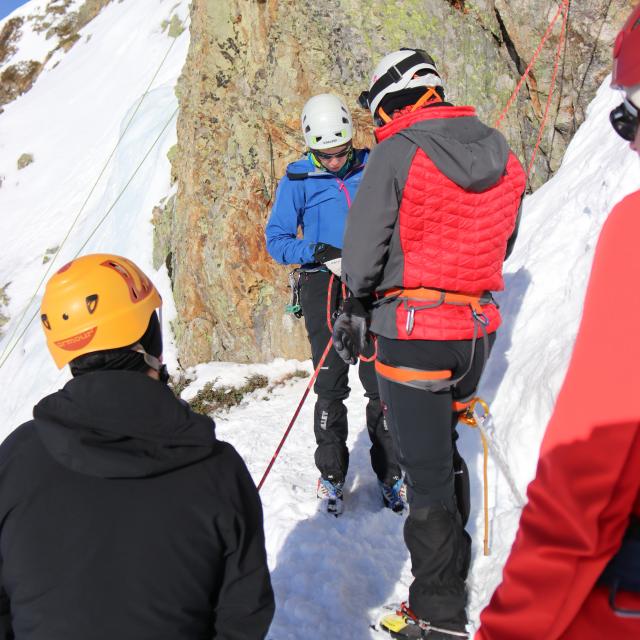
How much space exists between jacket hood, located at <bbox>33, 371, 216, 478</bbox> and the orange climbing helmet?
238mm

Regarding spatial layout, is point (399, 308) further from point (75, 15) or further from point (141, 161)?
point (75, 15)

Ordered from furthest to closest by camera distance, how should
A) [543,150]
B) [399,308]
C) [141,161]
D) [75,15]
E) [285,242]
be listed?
[75,15] → [141,161] → [543,150] → [285,242] → [399,308]

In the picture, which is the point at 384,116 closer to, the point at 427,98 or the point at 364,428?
the point at 427,98

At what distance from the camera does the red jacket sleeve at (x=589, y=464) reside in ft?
3.40

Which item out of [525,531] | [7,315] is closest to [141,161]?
[7,315]

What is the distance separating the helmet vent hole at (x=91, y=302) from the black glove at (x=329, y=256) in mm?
2376

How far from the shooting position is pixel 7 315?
1784cm

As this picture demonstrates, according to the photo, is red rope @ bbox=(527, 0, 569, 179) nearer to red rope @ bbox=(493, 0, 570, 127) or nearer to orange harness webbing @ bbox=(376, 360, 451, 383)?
red rope @ bbox=(493, 0, 570, 127)

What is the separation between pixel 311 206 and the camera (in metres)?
4.58

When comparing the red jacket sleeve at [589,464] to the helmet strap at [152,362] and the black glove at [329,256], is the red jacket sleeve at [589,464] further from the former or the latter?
the black glove at [329,256]

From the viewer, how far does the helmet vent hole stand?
2027 millimetres

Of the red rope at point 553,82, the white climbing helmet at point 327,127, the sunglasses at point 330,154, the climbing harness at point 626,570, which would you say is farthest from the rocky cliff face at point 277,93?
the climbing harness at point 626,570

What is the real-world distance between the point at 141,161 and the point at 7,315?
605 centimetres

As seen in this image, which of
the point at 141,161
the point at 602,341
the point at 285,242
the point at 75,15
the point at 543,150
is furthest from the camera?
the point at 75,15
